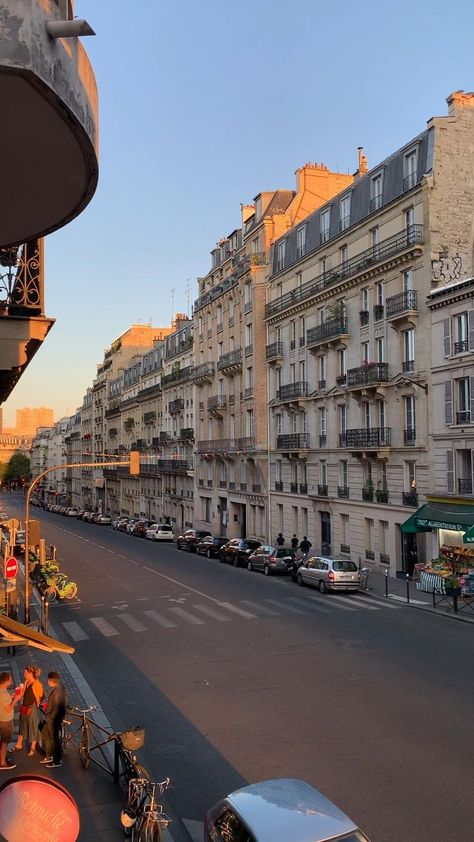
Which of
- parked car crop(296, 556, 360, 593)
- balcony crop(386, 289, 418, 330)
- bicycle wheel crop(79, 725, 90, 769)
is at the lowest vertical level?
parked car crop(296, 556, 360, 593)

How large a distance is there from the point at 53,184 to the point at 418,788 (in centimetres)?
877

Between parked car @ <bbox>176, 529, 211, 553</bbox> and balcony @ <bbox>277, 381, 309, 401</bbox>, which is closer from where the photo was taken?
balcony @ <bbox>277, 381, 309, 401</bbox>

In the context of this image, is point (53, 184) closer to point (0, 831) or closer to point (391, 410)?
point (0, 831)

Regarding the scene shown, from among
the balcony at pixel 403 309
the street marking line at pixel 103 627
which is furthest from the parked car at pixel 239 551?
the street marking line at pixel 103 627

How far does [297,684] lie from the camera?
47.7ft

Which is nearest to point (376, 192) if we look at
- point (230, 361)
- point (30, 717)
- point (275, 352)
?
point (275, 352)

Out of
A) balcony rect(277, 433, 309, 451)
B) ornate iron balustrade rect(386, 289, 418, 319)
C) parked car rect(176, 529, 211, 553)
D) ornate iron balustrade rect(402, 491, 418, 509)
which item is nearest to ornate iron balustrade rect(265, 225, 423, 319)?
ornate iron balustrade rect(386, 289, 418, 319)

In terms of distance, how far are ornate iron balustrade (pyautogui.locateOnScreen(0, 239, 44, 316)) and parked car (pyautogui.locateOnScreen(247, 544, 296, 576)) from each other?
25.7m

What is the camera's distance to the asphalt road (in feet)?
30.9

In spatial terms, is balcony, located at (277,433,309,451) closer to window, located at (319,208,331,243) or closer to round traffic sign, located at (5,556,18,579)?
window, located at (319,208,331,243)

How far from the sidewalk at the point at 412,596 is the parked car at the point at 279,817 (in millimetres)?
15976

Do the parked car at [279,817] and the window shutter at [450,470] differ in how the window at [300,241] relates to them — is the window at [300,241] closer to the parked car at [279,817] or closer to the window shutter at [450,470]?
the window shutter at [450,470]

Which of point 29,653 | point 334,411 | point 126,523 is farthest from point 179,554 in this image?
point 29,653

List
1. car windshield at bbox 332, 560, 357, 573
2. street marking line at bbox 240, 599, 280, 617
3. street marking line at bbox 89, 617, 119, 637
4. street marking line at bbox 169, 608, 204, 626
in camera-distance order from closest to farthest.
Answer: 1. street marking line at bbox 89, 617, 119, 637
2. street marking line at bbox 169, 608, 204, 626
3. street marking line at bbox 240, 599, 280, 617
4. car windshield at bbox 332, 560, 357, 573
